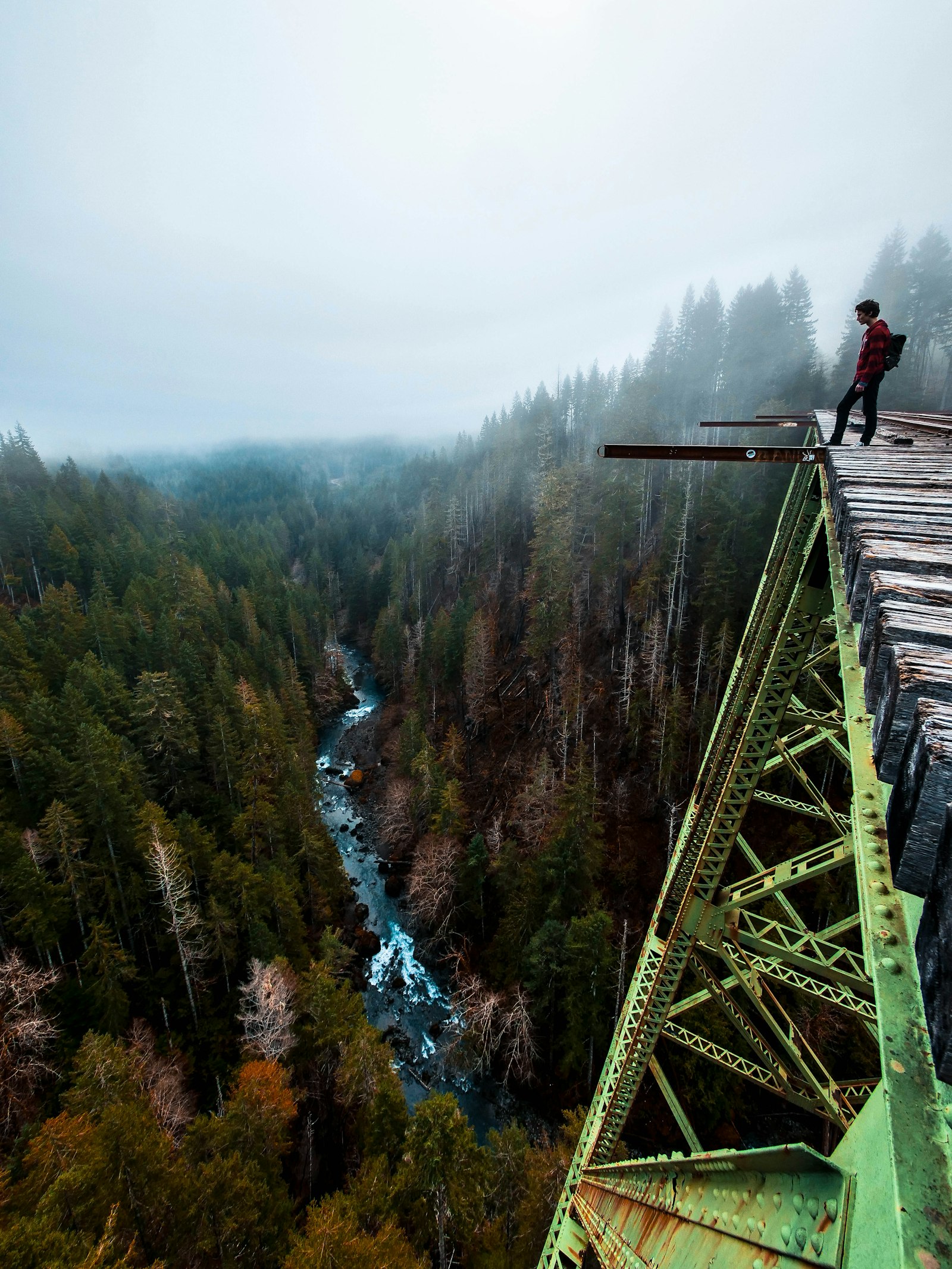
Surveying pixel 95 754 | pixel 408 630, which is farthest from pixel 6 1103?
pixel 408 630

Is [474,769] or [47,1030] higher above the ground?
[47,1030]

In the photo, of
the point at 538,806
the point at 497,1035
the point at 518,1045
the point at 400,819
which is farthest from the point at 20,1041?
the point at 538,806

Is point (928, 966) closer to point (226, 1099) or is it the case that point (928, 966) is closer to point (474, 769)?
point (226, 1099)

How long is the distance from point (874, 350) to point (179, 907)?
25.0 meters

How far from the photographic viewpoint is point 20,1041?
15305 millimetres

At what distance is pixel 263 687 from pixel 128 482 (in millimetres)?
56012

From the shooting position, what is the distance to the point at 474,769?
36688mm

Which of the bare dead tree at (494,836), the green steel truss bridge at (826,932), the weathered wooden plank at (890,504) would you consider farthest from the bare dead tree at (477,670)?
the weathered wooden plank at (890,504)

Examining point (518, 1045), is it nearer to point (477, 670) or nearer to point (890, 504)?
point (890, 504)

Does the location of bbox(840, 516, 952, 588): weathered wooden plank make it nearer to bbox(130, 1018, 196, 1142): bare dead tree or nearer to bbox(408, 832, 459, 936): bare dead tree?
bbox(130, 1018, 196, 1142): bare dead tree

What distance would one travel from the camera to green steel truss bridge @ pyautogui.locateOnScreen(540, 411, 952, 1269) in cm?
73

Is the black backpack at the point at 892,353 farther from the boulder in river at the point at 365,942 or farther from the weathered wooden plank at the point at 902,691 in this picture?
the boulder in river at the point at 365,942

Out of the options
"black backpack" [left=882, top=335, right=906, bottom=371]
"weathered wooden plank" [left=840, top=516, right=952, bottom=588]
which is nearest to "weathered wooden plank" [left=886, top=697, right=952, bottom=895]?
"weathered wooden plank" [left=840, top=516, right=952, bottom=588]

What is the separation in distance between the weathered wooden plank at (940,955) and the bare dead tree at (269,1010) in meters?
21.6
